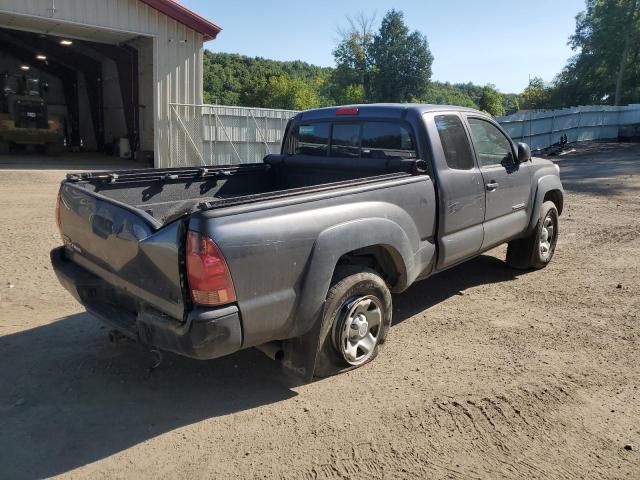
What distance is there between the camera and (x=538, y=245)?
21.2 ft

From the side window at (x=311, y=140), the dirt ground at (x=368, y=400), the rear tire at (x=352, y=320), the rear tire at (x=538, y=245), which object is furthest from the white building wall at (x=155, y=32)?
the rear tire at (x=352, y=320)

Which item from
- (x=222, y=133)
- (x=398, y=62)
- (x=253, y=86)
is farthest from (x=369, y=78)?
(x=222, y=133)

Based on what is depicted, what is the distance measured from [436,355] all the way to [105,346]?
270 cm

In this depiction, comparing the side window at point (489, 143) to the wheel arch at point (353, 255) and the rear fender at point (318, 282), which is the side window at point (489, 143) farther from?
the rear fender at point (318, 282)

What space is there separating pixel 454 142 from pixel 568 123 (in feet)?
82.2

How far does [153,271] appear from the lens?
324 cm

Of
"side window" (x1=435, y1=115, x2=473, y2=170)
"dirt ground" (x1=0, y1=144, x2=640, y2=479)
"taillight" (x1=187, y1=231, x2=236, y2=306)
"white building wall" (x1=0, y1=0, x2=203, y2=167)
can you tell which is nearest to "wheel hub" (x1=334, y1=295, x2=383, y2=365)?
"dirt ground" (x1=0, y1=144, x2=640, y2=479)

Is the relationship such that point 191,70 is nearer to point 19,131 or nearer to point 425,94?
point 19,131

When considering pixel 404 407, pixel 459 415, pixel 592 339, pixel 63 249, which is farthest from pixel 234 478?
pixel 592 339

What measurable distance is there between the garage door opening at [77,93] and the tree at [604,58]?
43.5 m

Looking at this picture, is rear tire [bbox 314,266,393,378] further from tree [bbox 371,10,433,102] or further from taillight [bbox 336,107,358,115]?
tree [bbox 371,10,433,102]

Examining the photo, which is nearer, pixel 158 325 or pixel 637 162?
pixel 158 325

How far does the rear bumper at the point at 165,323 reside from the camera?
3.05m

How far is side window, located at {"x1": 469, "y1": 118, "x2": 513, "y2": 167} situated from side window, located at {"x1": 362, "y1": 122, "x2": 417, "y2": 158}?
0.87 m
